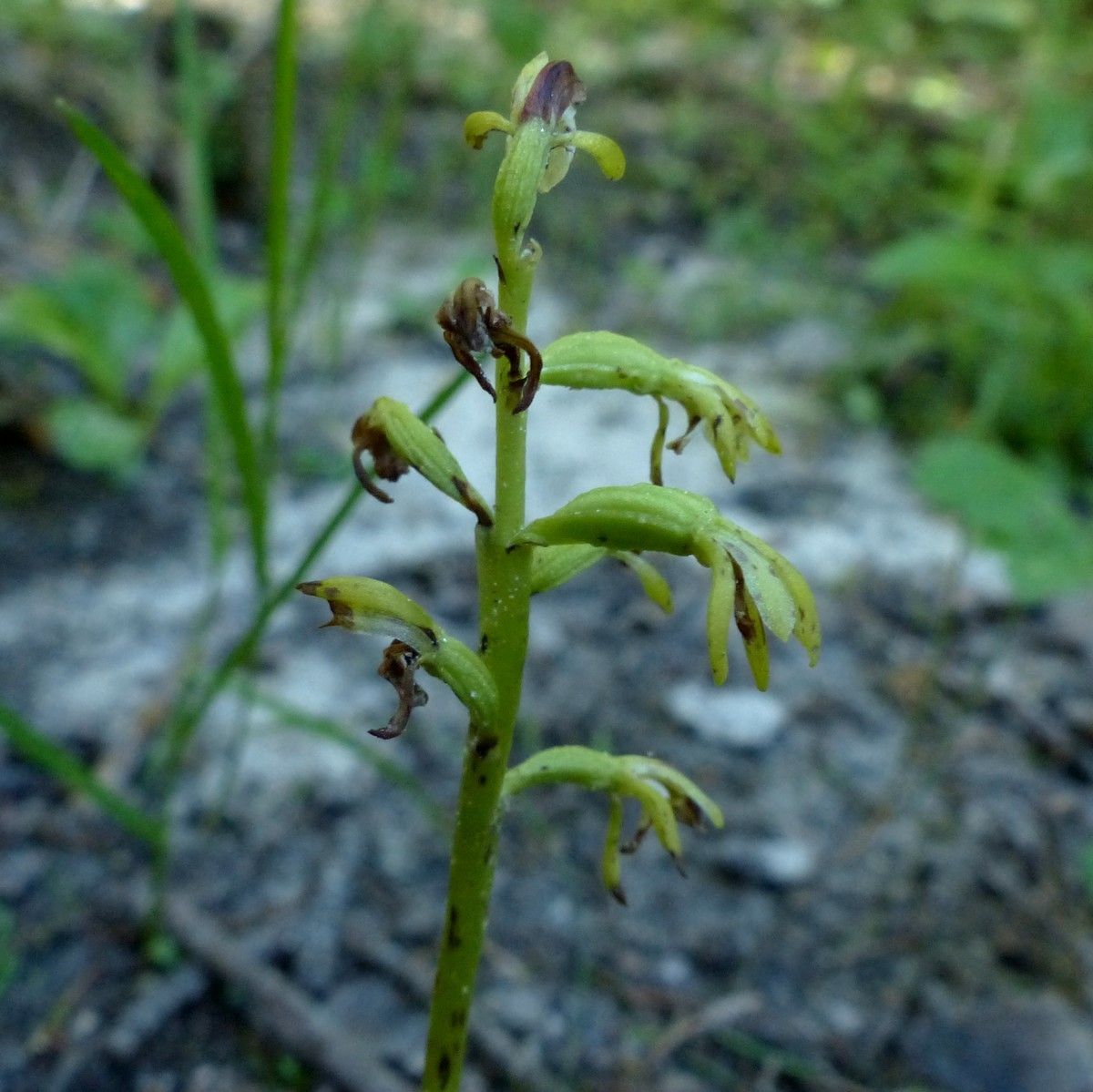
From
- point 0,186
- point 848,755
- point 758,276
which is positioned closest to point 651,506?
point 848,755

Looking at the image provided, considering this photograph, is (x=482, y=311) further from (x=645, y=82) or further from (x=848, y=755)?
(x=645, y=82)

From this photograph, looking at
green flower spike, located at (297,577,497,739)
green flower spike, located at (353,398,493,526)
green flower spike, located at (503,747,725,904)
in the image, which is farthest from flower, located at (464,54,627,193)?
green flower spike, located at (503,747,725,904)

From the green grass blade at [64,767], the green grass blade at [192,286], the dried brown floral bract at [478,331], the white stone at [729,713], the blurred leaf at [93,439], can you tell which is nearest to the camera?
the dried brown floral bract at [478,331]

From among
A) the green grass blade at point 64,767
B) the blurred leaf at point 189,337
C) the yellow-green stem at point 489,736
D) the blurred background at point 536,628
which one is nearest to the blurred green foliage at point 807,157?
the blurred background at point 536,628

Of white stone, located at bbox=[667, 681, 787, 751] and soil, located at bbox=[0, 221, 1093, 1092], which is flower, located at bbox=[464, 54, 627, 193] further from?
white stone, located at bbox=[667, 681, 787, 751]

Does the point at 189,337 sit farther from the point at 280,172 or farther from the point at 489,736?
the point at 489,736

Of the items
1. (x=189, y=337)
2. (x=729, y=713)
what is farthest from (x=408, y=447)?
(x=189, y=337)

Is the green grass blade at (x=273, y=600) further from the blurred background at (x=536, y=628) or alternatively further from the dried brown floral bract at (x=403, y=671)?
the dried brown floral bract at (x=403, y=671)
